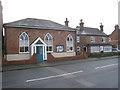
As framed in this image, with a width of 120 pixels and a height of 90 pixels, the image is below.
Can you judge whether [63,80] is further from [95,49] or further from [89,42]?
[89,42]

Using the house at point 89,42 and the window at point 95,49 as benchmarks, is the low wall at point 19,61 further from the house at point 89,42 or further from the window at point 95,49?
the window at point 95,49

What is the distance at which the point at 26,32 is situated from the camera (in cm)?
1686

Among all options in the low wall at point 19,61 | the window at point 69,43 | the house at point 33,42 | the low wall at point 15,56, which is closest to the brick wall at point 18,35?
the house at point 33,42

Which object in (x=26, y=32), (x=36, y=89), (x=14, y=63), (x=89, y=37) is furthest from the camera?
(x=89, y=37)

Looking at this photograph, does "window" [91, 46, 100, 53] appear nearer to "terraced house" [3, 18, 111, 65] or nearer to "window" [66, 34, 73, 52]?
"terraced house" [3, 18, 111, 65]

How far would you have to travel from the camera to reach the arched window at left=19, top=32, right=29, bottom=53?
16.5 metres

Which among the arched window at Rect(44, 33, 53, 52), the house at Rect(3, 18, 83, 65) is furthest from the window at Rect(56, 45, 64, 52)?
the arched window at Rect(44, 33, 53, 52)

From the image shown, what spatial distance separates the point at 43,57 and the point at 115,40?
3763 centimetres

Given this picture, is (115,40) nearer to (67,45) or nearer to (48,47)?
(67,45)

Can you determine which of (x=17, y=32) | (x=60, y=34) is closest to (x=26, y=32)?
(x=17, y=32)

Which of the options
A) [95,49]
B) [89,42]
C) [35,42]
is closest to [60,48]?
[35,42]

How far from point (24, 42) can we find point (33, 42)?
1390mm

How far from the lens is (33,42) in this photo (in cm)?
1680

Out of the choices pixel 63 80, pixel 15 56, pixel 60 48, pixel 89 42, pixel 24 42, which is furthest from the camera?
pixel 89 42
